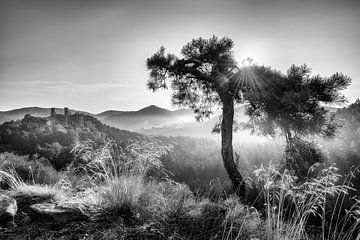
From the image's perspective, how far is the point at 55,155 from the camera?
14.6 metres

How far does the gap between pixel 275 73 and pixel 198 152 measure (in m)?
20.9

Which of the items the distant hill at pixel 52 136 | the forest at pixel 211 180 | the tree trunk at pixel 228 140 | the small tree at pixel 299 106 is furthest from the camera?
the distant hill at pixel 52 136

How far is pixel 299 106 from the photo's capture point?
496 centimetres

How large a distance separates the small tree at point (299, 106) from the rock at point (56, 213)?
4.39m

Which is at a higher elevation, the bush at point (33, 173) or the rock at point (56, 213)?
the rock at point (56, 213)

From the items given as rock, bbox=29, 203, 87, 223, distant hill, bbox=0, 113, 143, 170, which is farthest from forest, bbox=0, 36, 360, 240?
distant hill, bbox=0, 113, 143, 170

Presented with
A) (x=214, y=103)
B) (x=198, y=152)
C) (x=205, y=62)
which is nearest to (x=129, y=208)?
(x=205, y=62)

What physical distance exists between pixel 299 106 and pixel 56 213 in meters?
4.74

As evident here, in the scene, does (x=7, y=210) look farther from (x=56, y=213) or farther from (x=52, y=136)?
(x=52, y=136)

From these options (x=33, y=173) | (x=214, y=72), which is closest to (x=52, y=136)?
(x=33, y=173)

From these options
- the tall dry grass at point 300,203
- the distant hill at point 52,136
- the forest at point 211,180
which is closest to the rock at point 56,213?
the forest at point 211,180

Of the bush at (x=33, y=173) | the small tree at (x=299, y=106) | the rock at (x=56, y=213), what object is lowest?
the bush at (x=33, y=173)

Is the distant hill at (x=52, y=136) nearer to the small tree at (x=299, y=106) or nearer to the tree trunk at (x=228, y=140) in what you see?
the tree trunk at (x=228, y=140)

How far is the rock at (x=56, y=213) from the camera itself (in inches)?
118
